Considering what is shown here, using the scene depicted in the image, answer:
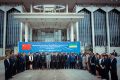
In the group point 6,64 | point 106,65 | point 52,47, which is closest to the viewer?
point 106,65

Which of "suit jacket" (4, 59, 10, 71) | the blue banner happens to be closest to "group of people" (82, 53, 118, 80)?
"suit jacket" (4, 59, 10, 71)

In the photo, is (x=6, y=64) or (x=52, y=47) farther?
(x=52, y=47)

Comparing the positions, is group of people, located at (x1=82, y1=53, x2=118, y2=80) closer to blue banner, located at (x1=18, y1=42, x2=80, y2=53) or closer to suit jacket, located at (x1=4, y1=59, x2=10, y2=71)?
suit jacket, located at (x1=4, y1=59, x2=10, y2=71)

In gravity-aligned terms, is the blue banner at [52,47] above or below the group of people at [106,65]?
above

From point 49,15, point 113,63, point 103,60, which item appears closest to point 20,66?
point 103,60

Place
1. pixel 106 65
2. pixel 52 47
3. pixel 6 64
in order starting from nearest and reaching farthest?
pixel 106 65
pixel 6 64
pixel 52 47

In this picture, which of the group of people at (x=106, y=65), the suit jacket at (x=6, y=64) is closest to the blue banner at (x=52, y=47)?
the group of people at (x=106, y=65)

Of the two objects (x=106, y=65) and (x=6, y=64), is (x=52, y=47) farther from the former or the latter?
(x=106, y=65)

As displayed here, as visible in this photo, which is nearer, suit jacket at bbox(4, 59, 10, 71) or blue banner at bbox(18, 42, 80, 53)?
suit jacket at bbox(4, 59, 10, 71)

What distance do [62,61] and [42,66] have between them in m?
2.22

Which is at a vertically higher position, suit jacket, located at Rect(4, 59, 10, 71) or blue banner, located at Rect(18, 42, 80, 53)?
blue banner, located at Rect(18, 42, 80, 53)

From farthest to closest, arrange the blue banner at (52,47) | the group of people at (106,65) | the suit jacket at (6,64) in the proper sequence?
the blue banner at (52,47) → the suit jacket at (6,64) → the group of people at (106,65)

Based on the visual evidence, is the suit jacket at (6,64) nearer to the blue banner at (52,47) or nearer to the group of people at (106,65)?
the group of people at (106,65)

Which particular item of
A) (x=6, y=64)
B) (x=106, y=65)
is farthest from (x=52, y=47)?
(x=106, y=65)
